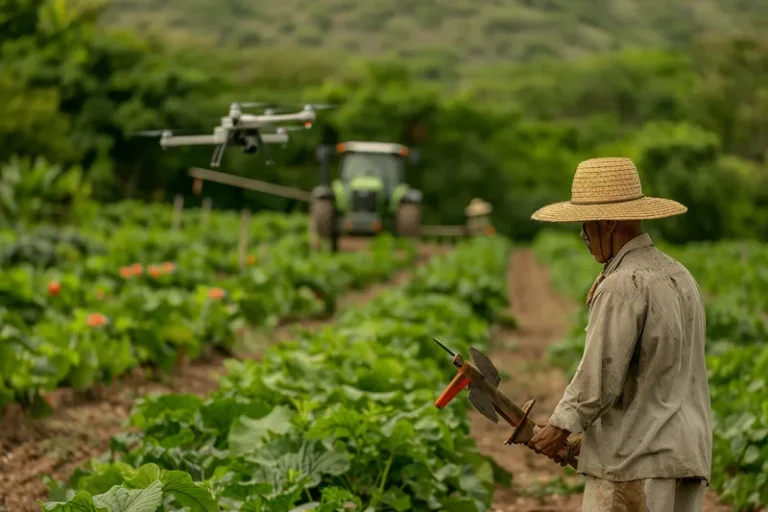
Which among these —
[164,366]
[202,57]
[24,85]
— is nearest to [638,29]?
[202,57]

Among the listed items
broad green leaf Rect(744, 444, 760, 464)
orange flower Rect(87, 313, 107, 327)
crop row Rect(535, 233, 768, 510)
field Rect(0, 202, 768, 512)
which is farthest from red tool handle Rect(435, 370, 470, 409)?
orange flower Rect(87, 313, 107, 327)

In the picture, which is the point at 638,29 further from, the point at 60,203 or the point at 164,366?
the point at 164,366

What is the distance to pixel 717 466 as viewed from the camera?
7.20 metres

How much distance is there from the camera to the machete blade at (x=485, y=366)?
4.18m

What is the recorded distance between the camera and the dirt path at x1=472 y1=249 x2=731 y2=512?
24.1 ft

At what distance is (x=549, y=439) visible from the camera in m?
4.04

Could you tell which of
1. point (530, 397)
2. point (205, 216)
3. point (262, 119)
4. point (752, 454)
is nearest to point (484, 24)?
point (205, 216)

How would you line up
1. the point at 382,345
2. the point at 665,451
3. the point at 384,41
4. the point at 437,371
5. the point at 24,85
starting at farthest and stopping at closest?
1. the point at 384,41
2. the point at 24,85
3. the point at 382,345
4. the point at 437,371
5. the point at 665,451

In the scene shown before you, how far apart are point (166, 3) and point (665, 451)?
361 ft

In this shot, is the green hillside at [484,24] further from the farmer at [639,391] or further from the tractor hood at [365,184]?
the farmer at [639,391]

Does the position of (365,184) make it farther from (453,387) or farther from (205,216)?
(453,387)

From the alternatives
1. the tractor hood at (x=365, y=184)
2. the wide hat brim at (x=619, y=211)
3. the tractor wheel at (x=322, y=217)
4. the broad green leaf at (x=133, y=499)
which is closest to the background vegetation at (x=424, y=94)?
the broad green leaf at (x=133, y=499)

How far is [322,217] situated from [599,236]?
22.1m

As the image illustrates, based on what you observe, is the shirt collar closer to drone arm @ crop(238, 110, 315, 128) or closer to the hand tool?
the hand tool
